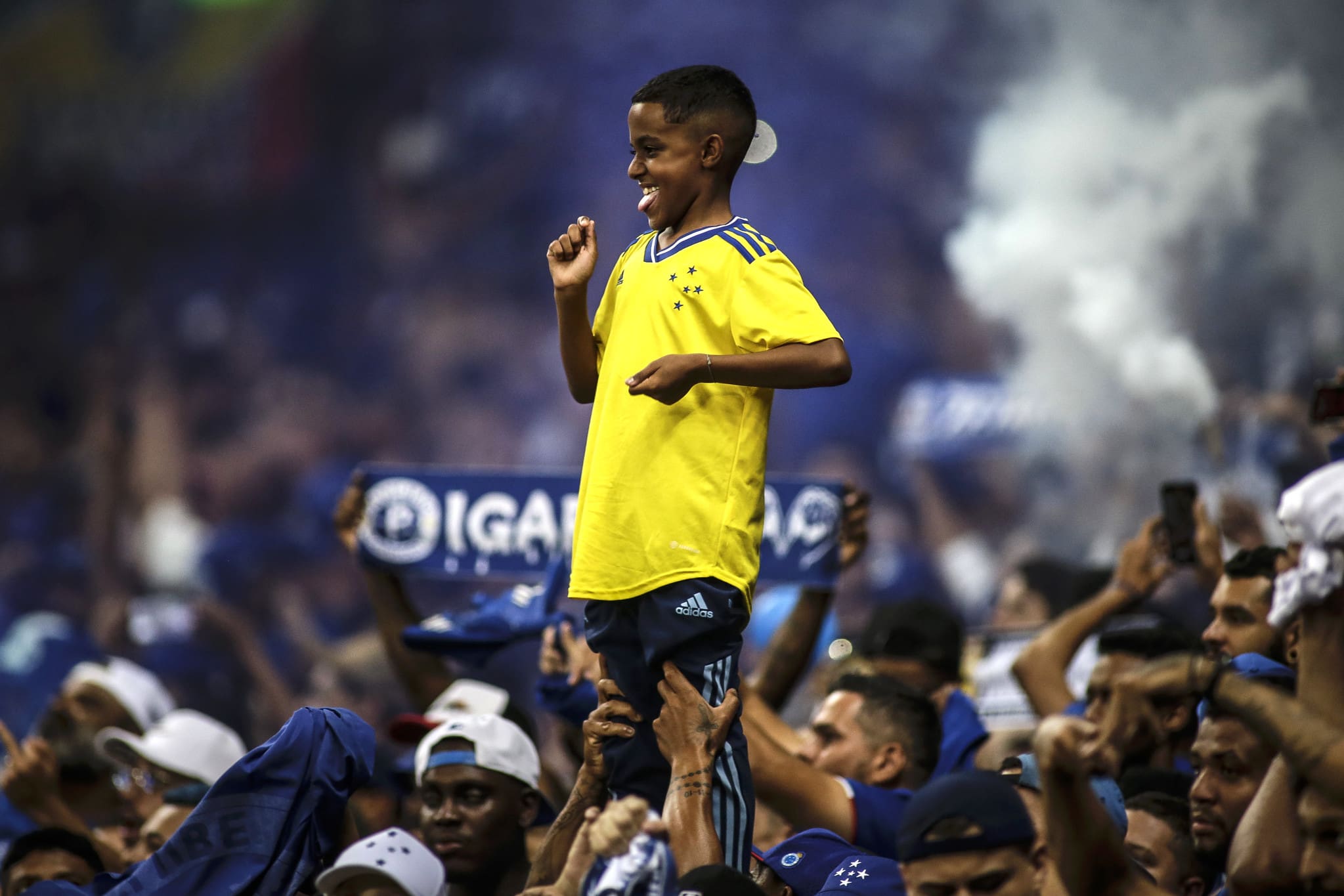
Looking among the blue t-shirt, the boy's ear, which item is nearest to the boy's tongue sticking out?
the boy's ear

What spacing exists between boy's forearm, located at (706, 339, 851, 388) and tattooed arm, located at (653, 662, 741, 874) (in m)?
0.56

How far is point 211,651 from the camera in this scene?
42.5ft

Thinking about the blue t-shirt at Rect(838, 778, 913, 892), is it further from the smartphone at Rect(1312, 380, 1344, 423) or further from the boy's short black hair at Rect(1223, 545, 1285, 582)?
the smartphone at Rect(1312, 380, 1344, 423)

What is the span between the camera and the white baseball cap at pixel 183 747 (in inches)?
205

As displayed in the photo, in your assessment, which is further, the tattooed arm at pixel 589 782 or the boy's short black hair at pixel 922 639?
the boy's short black hair at pixel 922 639

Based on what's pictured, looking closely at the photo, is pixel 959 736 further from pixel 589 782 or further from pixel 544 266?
pixel 544 266

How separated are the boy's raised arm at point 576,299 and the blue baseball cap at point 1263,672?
1516mm

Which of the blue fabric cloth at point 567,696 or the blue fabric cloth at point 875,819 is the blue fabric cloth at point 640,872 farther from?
the blue fabric cloth at point 567,696

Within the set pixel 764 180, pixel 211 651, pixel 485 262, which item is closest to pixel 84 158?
pixel 485 262

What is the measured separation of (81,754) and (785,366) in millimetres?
4366

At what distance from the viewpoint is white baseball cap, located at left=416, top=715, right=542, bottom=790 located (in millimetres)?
4281

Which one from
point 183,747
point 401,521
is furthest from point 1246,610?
point 183,747

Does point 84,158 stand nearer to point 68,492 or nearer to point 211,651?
point 68,492

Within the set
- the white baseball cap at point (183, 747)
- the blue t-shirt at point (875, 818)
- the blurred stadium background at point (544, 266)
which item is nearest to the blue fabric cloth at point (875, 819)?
the blue t-shirt at point (875, 818)
